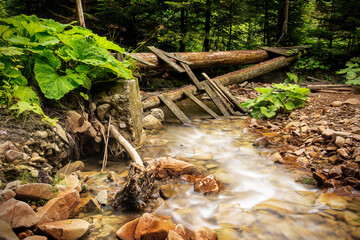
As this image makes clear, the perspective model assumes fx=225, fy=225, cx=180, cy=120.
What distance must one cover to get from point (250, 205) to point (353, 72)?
7.49 meters

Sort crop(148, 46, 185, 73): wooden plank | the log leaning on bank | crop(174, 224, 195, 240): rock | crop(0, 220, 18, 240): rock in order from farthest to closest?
crop(148, 46, 185, 73): wooden plank, the log leaning on bank, crop(174, 224, 195, 240): rock, crop(0, 220, 18, 240): rock

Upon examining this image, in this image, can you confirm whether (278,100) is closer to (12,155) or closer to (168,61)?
(168,61)

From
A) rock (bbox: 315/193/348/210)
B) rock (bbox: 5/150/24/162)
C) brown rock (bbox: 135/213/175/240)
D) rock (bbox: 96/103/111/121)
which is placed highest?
rock (bbox: 96/103/111/121)

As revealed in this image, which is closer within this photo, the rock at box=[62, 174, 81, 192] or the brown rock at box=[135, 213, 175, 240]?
the brown rock at box=[135, 213, 175, 240]

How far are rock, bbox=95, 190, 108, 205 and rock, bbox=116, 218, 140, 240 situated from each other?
1.85ft

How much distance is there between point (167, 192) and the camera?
9.47 feet

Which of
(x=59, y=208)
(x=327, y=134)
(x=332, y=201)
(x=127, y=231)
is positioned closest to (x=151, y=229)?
(x=127, y=231)

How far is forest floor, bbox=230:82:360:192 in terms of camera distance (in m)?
3.12

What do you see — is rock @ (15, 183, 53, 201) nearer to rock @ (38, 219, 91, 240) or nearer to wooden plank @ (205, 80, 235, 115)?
rock @ (38, 219, 91, 240)

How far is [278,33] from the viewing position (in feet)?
39.3

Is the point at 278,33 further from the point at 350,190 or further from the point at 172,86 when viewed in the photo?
the point at 350,190

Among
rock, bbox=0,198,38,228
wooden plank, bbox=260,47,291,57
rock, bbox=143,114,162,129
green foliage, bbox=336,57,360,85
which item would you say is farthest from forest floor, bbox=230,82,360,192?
wooden plank, bbox=260,47,291,57

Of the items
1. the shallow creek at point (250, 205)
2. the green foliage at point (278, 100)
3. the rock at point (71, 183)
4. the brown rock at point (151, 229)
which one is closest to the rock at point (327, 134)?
the shallow creek at point (250, 205)

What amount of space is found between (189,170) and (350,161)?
239cm
